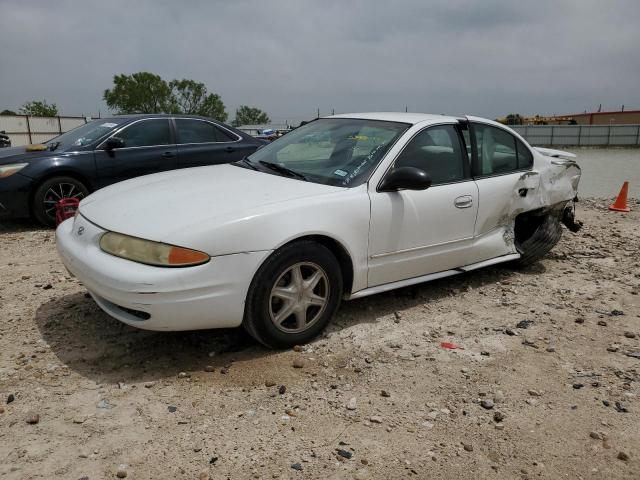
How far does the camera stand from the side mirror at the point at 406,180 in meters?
3.73

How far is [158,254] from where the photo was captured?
10.0 ft

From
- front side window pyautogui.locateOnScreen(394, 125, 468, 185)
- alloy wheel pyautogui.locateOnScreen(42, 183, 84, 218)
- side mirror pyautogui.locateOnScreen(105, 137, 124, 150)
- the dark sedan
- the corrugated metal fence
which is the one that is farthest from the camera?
the corrugated metal fence

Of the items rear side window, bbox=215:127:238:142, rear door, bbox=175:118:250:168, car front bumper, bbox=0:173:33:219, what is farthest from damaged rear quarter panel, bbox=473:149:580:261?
car front bumper, bbox=0:173:33:219

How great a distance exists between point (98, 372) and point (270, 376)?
1020 mm

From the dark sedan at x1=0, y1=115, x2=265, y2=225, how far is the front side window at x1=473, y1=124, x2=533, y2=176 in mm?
4421

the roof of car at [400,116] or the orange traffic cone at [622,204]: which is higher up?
the roof of car at [400,116]

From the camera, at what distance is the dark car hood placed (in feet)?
22.2

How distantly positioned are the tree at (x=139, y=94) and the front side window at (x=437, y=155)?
75799mm

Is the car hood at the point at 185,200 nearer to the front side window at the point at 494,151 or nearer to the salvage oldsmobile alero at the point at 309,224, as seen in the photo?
the salvage oldsmobile alero at the point at 309,224

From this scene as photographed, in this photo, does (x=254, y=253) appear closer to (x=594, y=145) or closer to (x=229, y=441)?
(x=229, y=441)

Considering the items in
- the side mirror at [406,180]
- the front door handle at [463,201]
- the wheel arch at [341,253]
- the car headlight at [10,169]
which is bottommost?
the wheel arch at [341,253]

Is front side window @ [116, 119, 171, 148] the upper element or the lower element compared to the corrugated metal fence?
upper

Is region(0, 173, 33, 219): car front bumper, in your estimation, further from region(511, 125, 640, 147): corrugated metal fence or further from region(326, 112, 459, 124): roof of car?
region(511, 125, 640, 147): corrugated metal fence

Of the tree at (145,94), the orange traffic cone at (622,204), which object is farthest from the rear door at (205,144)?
the tree at (145,94)
